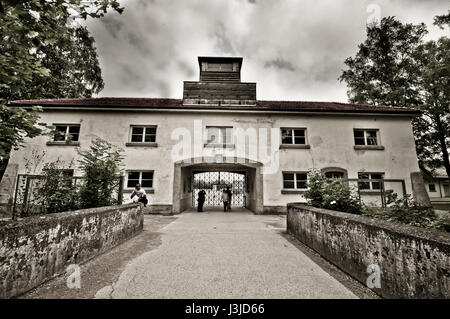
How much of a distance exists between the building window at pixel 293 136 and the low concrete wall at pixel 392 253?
9.13 metres

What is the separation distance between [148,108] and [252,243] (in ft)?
33.7

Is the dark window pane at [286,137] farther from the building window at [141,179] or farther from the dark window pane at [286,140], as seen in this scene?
the building window at [141,179]

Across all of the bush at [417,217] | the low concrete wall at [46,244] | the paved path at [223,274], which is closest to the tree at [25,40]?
the low concrete wall at [46,244]

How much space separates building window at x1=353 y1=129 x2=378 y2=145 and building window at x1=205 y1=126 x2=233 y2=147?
25.9ft

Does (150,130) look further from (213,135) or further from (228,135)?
(228,135)

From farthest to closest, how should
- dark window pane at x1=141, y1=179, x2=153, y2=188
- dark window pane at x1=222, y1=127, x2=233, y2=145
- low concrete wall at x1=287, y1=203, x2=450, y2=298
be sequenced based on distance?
1. dark window pane at x1=222, y1=127, x2=233, y2=145
2. dark window pane at x1=141, y1=179, x2=153, y2=188
3. low concrete wall at x1=287, y1=203, x2=450, y2=298

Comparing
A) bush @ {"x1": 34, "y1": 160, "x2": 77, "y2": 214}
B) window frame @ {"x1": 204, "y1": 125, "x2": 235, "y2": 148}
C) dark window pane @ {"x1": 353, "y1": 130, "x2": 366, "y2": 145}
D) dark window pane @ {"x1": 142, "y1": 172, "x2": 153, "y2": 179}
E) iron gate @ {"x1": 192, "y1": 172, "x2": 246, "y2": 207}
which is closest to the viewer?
bush @ {"x1": 34, "y1": 160, "x2": 77, "y2": 214}

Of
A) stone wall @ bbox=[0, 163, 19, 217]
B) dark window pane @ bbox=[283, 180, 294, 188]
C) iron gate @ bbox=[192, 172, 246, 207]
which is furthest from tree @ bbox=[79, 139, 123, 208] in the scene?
iron gate @ bbox=[192, 172, 246, 207]

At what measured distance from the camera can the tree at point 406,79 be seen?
17.1 metres

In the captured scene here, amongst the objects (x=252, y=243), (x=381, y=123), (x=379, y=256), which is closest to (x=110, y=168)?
(x=252, y=243)

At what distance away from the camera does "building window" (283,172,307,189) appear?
12.2 m

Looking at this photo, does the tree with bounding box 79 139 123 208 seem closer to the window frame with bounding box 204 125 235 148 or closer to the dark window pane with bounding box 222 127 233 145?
the window frame with bounding box 204 125 235 148
